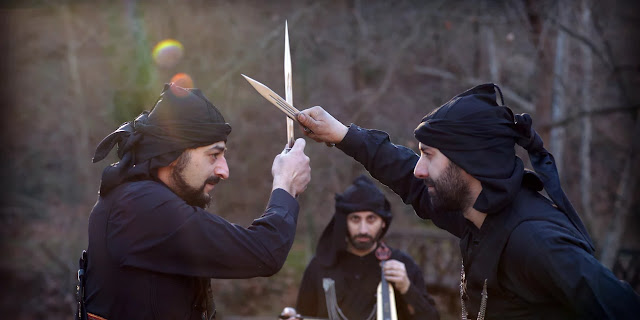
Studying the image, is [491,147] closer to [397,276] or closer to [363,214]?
[397,276]

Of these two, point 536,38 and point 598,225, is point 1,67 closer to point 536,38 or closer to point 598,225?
point 536,38

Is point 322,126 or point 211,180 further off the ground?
point 322,126

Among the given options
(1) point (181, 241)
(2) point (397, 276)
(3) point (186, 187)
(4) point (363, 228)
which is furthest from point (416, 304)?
(1) point (181, 241)

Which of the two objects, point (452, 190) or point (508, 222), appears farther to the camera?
point (452, 190)

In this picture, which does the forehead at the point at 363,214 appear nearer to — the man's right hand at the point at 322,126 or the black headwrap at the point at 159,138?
the man's right hand at the point at 322,126

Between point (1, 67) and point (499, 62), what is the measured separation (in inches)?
559

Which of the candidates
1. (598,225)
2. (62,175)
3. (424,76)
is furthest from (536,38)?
(62,175)

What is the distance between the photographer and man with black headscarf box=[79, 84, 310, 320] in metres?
2.80

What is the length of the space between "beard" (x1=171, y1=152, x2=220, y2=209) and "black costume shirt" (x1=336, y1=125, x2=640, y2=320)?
4.62 ft

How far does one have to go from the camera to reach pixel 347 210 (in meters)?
5.32

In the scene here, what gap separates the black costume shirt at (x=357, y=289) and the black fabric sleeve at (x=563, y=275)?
2.33 m

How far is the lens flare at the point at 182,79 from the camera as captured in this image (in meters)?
11.5

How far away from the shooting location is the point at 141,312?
110 inches

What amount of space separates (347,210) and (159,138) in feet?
8.47
